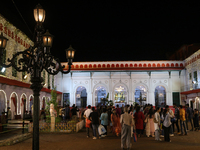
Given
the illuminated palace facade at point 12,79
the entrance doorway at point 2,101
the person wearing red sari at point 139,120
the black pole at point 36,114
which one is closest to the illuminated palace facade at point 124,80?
the illuminated palace facade at point 12,79

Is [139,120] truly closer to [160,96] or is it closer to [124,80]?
[124,80]

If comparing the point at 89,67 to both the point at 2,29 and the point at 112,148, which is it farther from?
the point at 112,148

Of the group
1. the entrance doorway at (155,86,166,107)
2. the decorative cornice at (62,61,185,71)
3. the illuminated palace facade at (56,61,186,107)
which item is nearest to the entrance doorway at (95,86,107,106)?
the illuminated palace facade at (56,61,186,107)

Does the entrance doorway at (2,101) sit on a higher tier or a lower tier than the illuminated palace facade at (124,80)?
lower

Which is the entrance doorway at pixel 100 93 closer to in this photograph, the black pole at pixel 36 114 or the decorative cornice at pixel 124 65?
the decorative cornice at pixel 124 65

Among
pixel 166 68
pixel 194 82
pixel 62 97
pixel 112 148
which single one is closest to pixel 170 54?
pixel 166 68

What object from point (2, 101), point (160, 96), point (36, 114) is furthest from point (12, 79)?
point (160, 96)

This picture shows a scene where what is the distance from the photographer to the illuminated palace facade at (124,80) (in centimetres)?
3019

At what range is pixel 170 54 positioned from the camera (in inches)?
1625

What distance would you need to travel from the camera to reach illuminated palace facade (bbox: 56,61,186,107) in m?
30.2

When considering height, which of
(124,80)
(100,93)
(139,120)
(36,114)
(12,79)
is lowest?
(139,120)

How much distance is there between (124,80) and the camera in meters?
30.5

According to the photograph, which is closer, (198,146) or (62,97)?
(198,146)

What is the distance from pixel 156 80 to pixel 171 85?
2.08m
